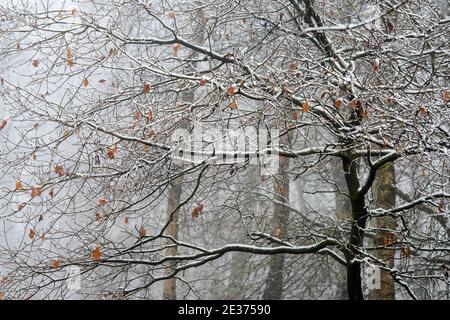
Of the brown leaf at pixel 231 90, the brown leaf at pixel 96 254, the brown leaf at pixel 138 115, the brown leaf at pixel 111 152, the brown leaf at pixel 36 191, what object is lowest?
the brown leaf at pixel 96 254

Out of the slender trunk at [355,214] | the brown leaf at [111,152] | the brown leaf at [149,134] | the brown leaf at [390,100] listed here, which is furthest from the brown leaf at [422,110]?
the brown leaf at [111,152]

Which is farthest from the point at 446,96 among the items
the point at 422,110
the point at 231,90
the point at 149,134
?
the point at 149,134

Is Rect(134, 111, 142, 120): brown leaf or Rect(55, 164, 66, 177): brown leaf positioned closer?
Rect(55, 164, 66, 177): brown leaf

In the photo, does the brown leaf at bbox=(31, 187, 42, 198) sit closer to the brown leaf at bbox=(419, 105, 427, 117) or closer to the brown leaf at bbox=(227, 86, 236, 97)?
the brown leaf at bbox=(227, 86, 236, 97)

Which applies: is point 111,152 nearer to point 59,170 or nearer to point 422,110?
point 59,170

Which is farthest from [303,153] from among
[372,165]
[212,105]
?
[212,105]

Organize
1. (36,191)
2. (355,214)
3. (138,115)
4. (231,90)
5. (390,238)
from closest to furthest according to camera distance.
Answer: (231,90) → (36,191) → (138,115) → (355,214) → (390,238)

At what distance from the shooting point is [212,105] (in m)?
5.70

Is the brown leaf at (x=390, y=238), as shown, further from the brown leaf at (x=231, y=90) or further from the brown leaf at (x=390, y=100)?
the brown leaf at (x=231, y=90)

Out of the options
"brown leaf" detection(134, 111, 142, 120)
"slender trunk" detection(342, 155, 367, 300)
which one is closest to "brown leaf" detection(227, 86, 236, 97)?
"brown leaf" detection(134, 111, 142, 120)

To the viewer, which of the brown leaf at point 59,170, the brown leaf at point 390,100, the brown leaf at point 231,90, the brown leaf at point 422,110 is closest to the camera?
the brown leaf at point 422,110

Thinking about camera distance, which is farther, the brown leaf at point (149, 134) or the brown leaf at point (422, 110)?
the brown leaf at point (149, 134)
